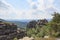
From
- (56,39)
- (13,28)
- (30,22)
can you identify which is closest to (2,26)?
(13,28)

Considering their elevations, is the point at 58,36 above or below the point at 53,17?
below

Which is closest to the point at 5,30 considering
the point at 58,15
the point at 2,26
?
the point at 2,26

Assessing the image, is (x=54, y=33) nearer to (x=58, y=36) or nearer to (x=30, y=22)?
(x=58, y=36)

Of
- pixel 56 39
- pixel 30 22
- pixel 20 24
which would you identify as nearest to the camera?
pixel 56 39

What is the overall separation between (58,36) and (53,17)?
5.02 feet

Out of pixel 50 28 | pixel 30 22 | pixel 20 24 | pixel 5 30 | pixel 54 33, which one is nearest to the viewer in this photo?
pixel 54 33

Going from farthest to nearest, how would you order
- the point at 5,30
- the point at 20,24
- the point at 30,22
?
1. the point at 20,24
2. the point at 30,22
3. the point at 5,30

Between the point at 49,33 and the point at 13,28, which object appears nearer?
the point at 49,33

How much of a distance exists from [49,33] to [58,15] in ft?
5.12

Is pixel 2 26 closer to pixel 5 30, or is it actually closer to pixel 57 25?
pixel 5 30

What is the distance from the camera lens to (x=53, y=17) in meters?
8.71

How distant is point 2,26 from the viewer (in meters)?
26.9

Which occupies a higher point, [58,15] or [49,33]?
[58,15]

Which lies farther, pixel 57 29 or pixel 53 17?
pixel 53 17
